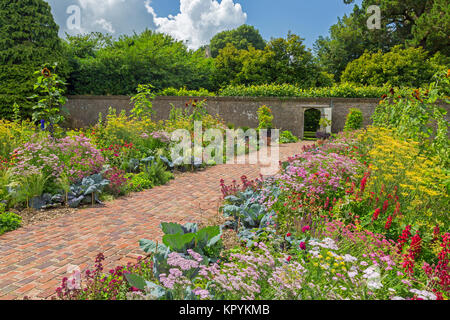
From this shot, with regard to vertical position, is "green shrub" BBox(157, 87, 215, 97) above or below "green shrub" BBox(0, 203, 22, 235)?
above

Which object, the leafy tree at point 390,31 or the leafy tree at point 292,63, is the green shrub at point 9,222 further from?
the leafy tree at point 390,31

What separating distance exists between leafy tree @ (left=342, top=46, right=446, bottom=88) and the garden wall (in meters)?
6.92

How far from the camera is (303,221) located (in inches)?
141

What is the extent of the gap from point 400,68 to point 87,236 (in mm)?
23847

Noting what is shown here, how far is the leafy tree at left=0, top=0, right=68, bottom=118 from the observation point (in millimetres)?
15789

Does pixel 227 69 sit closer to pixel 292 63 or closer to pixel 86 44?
pixel 292 63

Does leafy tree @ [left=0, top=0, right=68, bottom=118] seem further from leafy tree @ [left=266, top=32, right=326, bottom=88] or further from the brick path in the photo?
leafy tree @ [left=266, top=32, right=326, bottom=88]

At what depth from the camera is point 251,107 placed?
57.1 ft

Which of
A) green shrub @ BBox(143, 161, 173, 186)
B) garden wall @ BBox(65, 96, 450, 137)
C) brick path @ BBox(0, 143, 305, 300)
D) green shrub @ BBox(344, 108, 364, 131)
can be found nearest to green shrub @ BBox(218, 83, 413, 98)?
garden wall @ BBox(65, 96, 450, 137)

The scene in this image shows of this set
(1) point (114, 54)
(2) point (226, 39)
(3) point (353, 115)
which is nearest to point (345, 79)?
(3) point (353, 115)

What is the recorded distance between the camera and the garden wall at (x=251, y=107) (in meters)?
16.3

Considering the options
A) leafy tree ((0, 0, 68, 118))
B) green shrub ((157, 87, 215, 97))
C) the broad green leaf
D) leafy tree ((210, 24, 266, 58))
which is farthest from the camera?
leafy tree ((210, 24, 266, 58))

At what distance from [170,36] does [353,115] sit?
17.6 meters
